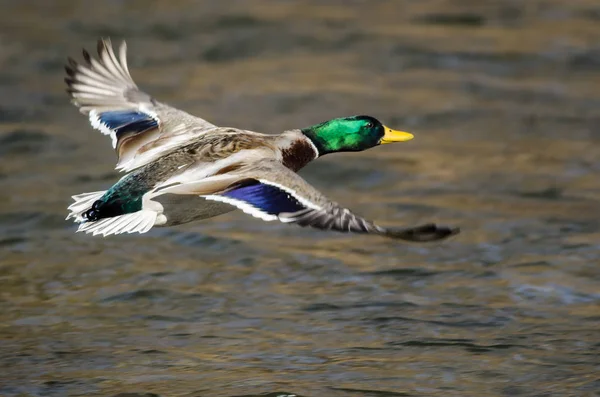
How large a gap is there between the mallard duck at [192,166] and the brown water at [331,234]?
3.17 ft

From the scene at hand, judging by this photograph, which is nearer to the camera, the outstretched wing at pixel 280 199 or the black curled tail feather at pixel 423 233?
the black curled tail feather at pixel 423 233

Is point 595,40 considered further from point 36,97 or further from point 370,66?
point 36,97

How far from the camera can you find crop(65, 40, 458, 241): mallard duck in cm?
613

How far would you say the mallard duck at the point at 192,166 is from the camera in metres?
6.13

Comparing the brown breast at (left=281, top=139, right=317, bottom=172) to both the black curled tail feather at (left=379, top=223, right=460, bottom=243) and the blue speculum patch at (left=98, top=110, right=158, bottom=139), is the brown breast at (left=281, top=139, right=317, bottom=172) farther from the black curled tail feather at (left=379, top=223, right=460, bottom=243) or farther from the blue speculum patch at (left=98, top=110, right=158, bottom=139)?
the black curled tail feather at (left=379, top=223, right=460, bottom=243)

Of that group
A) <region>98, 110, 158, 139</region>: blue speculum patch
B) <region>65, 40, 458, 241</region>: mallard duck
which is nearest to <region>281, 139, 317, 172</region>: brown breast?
<region>65, 40, 458, 241</region>: mallard duck

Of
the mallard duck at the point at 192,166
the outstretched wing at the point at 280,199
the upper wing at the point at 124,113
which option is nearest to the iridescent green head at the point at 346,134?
the mallard duck at the point at 192,166

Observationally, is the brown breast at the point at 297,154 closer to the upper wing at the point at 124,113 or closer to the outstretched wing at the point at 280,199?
the outstretched wing at the point at 280,199

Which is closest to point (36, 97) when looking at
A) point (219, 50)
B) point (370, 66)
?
point (219, 50)

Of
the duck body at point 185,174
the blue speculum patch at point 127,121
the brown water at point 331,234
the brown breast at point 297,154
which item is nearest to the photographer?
the duck body at point 185,174

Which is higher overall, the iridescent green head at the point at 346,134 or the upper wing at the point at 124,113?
the upper wing at the point at 124,113

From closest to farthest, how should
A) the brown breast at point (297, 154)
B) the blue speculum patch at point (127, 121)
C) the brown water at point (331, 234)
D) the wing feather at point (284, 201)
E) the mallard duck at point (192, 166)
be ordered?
the wing feather at point (284, 201), the mallard duck at point (192, 166), the brown breast at point (297, 154), the brown water at point (331, 234), the blue speculum patch at point (127, 121)

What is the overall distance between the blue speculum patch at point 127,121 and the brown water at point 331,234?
116 cm

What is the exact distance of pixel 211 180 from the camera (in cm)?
648
